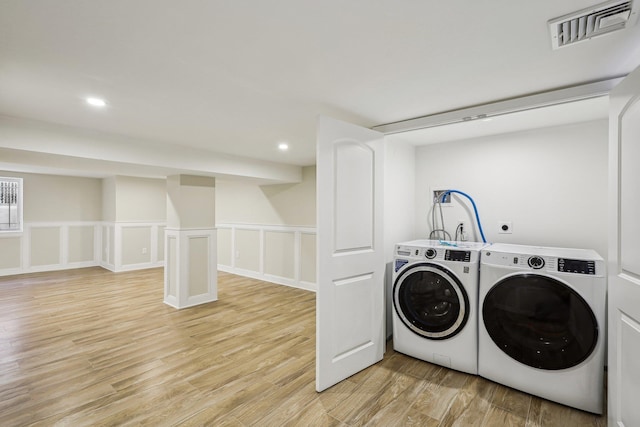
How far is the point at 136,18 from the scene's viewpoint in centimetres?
124

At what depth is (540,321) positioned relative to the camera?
208cm

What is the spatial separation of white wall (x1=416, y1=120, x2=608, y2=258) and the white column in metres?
3.04

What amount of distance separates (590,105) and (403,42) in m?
1.66

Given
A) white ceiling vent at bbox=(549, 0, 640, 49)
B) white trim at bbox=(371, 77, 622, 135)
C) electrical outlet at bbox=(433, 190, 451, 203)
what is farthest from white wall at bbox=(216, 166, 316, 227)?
white ceiling vent at bbox=(549, 0, 640, 49)

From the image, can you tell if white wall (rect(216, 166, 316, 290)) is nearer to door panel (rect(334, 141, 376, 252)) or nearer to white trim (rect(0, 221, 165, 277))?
white trim (rect(0, 221, 165, 277))

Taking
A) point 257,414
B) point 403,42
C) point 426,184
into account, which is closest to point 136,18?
point 403,42

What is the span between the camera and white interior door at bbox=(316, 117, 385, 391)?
2170 mm

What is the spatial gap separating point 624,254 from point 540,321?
0.83 meters

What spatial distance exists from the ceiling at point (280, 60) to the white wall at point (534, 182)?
10.6 inches

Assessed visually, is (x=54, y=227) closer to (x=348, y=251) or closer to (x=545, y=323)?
(x=348, y=251)

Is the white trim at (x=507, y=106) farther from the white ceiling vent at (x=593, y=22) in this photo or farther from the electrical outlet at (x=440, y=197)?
the electrical outlet at (x=440, y=197)

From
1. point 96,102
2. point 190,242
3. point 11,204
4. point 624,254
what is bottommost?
point 190,242

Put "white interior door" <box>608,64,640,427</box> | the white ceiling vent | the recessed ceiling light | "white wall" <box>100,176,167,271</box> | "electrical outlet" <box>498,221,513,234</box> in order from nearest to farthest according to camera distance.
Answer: the white ceiling vent < "white interior door" <box>608,64,640,427</box> < the recessed ceiling light < "electrical outlet" <box>498,221,513,234</box> < "white wall" <box>100,176,167,271</box>

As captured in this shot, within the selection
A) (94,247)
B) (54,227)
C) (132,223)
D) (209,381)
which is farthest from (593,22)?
Answer: (94,247)
